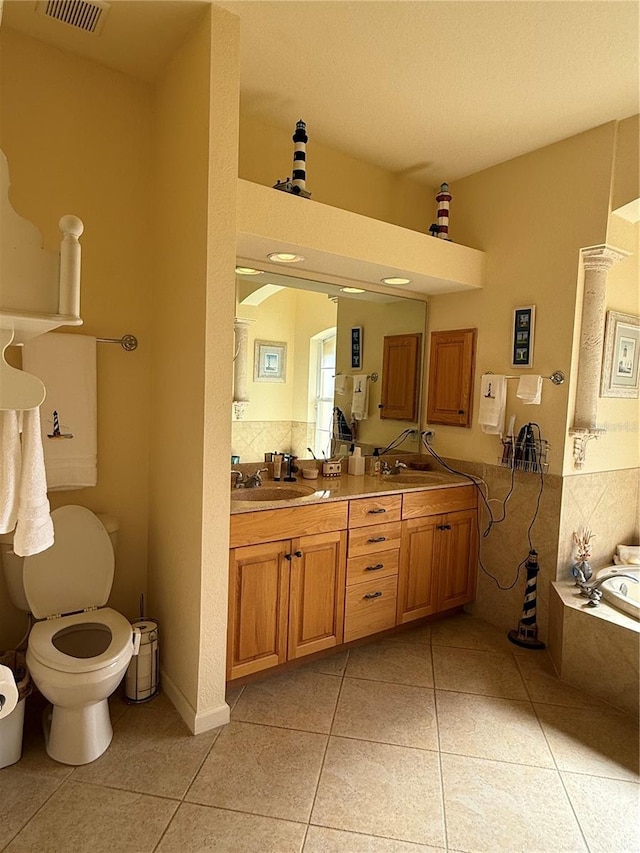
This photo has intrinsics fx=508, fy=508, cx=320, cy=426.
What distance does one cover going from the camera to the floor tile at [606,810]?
1.67 m

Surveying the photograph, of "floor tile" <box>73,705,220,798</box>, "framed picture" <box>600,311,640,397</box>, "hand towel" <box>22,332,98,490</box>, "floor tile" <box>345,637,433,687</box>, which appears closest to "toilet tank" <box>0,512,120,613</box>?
"hand towel" <box>22,332,98,490</box>

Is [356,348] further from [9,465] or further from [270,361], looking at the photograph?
[9,465]

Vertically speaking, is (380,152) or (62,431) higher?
(380,152)

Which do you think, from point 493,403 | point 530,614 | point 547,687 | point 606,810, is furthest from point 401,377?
point 606,810

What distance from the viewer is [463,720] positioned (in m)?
2.26

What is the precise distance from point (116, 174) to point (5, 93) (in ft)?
1.58

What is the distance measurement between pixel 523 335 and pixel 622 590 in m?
1.51

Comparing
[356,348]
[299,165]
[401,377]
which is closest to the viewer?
[299,165]

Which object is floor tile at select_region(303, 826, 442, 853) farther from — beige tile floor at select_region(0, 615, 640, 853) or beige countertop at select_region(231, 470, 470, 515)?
beige countertop at select_region(231, 470, 470, 515)

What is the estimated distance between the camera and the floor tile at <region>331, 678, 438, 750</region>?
2.13 metres

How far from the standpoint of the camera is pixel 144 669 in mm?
2262

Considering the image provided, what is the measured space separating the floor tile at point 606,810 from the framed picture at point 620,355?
1893 millimetres

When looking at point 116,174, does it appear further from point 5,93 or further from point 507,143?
point 507,143

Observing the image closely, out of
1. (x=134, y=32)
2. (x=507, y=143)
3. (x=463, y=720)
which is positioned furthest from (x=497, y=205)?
(x=463, y=720)
